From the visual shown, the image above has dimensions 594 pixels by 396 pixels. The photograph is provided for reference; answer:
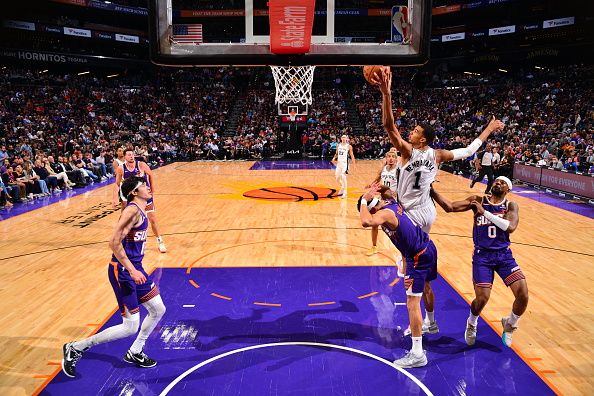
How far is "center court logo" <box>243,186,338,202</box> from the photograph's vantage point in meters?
14.8

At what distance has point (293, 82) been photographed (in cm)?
1275

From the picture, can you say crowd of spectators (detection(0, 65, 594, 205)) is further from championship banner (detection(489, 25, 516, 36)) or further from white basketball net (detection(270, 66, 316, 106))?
white basketball net (detection(270, 66, 316, 106))

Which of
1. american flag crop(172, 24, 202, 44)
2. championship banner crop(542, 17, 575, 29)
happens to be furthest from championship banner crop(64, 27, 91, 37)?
championship banner crop(542, 17, 575, 29)

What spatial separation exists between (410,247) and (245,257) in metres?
4.35

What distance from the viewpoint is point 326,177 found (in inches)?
779

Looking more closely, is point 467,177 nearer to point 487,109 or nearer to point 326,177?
point 326,177

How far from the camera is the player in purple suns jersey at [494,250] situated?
4.79 metres

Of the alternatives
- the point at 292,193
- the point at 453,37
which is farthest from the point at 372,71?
the point at 453,37

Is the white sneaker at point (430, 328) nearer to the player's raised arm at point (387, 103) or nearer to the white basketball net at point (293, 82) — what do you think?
the player's raised arm at point (387, 103)

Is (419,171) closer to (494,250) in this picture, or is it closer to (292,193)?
(494,250)

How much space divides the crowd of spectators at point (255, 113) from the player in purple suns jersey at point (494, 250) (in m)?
15.1

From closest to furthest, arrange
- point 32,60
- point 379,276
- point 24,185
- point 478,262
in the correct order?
point 478,262
point 379,276
point 24,185
point 32,60

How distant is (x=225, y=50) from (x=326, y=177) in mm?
14038

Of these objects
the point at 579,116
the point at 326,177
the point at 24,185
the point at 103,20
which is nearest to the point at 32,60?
the point at 103,20
